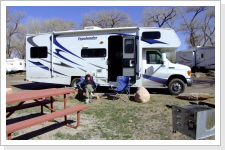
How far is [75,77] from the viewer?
30.5ft

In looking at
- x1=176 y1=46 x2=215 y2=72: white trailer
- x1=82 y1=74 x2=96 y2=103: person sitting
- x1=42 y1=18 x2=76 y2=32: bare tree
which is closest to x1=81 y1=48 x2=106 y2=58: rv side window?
x1=82 y1=74 x2=96 y2=103: person sitting

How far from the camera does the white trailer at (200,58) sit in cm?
1961

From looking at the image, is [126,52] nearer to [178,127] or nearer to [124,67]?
[124,67]

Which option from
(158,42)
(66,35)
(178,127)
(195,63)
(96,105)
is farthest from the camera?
(195,63)

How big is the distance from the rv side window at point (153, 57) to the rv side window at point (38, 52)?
15.7 ft

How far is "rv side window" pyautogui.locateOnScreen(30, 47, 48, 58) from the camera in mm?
9541

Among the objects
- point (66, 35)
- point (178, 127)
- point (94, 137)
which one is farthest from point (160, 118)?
point (66, 35)

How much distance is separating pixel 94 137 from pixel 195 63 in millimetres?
19902

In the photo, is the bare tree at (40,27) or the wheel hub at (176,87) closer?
the wheel hub at (176,87)

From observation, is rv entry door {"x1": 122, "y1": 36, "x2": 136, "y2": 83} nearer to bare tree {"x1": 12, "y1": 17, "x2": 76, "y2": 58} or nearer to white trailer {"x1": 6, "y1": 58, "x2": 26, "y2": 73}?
white trailer {"x1": 6, "y1": 58, "x2": 26, "y2": 73}

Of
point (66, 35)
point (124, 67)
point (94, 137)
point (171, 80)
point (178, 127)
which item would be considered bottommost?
point (94, 137)


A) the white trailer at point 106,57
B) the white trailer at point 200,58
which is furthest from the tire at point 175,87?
the white trailer at point 200,58

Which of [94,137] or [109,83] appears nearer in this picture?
[94,137]

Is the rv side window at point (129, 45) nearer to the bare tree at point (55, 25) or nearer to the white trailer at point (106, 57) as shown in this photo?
the white trailer at point (106, 57)
